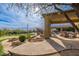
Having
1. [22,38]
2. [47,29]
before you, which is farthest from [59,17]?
[22,38]

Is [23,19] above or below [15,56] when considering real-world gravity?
above

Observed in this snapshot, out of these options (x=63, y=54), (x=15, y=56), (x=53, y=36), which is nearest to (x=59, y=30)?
(x=53, y=36)

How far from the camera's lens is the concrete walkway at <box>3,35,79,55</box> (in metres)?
2.73

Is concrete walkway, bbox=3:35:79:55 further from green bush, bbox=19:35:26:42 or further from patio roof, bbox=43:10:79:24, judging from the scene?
patio roof, bbox=43:10:79:24

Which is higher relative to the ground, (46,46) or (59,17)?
(59,17)

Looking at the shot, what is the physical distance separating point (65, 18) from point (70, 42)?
0.28 metres

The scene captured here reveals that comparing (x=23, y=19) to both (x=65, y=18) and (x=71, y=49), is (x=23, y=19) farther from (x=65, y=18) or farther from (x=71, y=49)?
(x=71, y=49)

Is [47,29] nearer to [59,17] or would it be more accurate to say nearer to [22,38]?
[59,17]

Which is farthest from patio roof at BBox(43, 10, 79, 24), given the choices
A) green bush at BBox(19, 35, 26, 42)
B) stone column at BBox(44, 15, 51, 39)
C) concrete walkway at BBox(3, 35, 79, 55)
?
green bush at BBox(19, 35, 26, 42)

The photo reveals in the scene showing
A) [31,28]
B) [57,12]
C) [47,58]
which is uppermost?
[57,12]

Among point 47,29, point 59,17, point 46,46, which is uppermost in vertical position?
point 59,17

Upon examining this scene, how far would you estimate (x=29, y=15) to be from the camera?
2.74m

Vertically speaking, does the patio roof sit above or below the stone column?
above

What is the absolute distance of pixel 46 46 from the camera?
2.76 metres
